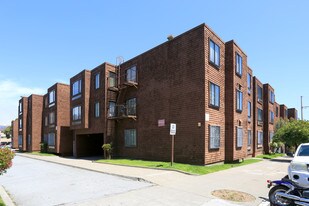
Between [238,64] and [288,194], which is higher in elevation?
[238,64]

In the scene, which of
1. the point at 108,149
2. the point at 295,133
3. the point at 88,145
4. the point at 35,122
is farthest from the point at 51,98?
the point at 295,133

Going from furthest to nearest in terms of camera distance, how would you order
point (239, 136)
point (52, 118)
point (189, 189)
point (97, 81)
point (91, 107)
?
1. point (52, 118)
2. point (91, 107)
3. point (97, 81)
4. point (239, 136)
5. point (189, 189)

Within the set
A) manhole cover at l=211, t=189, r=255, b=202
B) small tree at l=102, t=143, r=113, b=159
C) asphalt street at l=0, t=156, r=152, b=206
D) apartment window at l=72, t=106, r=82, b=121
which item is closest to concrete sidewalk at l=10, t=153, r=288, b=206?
manhole cover at l=211, t=189, r=255, b=202

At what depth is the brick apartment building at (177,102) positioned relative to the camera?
17.9 meters

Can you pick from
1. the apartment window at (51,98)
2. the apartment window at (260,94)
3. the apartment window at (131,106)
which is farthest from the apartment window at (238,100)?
the apartment window at (51,98)

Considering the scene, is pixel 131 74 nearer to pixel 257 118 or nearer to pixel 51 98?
pixel 257 118

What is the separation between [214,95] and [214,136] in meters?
2.96

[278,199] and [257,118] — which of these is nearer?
[278,199]

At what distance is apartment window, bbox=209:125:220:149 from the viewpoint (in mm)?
17766

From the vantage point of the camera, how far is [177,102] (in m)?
19.2

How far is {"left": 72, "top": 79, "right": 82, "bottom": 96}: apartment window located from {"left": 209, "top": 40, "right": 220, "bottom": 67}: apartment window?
55.1 ft

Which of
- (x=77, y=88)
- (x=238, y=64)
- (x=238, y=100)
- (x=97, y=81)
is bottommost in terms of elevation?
(x=238, y=100)

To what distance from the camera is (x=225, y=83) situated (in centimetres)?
2078

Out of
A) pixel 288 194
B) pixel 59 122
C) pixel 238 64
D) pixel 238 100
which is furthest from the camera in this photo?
pixel 59 122
